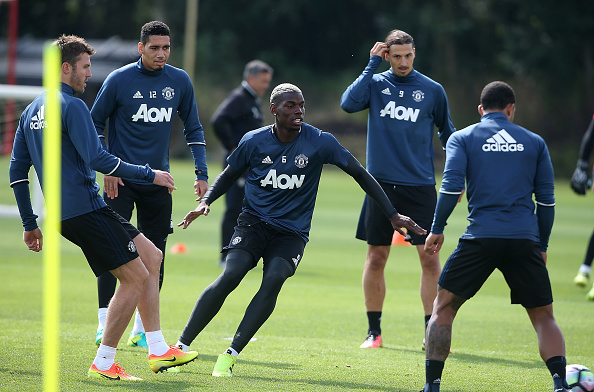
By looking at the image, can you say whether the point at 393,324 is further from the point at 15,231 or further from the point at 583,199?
the point at 583,199

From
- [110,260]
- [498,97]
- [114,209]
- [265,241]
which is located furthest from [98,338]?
[498,97]

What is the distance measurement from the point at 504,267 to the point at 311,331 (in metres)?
3.00

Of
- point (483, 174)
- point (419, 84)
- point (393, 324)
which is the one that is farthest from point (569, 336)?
point (483, 174)

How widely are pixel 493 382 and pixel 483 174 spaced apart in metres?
1.63

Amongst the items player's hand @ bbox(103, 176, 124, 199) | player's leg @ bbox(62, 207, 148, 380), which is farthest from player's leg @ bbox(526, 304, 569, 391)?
player's hand @ bbox(103, 176, 124, 199)

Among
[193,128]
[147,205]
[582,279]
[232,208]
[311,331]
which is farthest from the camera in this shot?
[232,208]

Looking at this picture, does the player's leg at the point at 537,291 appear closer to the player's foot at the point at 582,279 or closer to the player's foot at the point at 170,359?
the player's foot at the point at 170,359

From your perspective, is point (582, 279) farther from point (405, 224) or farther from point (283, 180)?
point (283, 180)

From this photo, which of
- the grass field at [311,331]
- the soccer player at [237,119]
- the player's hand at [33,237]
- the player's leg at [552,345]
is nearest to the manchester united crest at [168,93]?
the player's hand at [33,237]

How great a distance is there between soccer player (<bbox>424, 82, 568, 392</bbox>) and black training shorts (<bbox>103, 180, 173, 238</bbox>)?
8.28 feet

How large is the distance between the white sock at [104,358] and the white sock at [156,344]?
0.33 m

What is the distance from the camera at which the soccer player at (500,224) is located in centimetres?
530

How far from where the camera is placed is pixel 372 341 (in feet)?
24.1

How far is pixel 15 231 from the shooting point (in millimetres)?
16125
